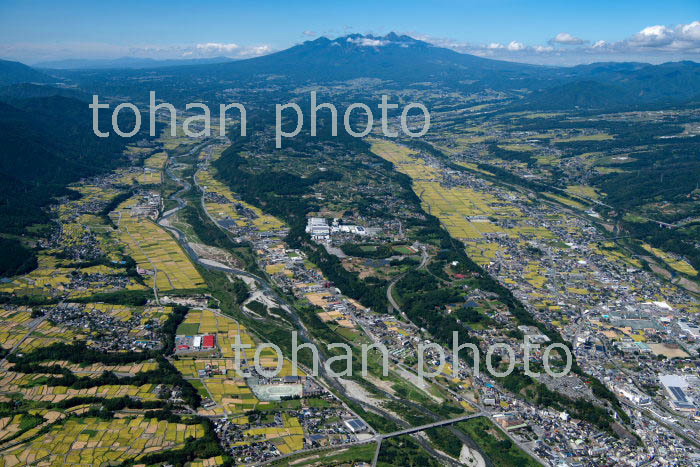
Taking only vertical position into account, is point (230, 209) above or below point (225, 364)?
above

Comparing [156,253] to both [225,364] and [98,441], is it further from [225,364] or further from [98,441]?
[98,441]

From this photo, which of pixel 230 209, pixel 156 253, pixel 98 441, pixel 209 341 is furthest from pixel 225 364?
pixel 230 209

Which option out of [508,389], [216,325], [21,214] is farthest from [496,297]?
[21,214]

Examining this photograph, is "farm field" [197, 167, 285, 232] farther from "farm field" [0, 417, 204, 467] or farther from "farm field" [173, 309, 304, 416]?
"farm field" [0, 417, 204, 467]

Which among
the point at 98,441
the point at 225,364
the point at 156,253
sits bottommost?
the point at 98,441

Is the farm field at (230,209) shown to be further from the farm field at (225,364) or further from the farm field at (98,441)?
the farm field at (98,441)

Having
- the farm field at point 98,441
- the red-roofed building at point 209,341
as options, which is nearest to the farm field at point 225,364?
the red-roofed building at point 209,341

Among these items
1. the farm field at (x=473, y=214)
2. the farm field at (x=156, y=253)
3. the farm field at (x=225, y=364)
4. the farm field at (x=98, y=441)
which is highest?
the farm field at (x=473, y=214)

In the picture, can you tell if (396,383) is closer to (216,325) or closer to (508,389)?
(508,389)
